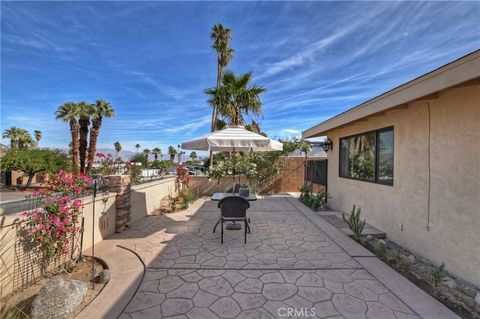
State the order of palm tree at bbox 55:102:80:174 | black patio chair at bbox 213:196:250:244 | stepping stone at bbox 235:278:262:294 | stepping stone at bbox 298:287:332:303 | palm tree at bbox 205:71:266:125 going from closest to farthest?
stepping stone at bbox 298:287:332:303 < stepping stone at bbox 235:278:262:294 < black patio chair at bbox 213:196:250:244 < palm tree at bbox 205:71:266:125 < palm tree at bbox 55:102:80:174

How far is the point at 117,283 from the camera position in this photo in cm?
303

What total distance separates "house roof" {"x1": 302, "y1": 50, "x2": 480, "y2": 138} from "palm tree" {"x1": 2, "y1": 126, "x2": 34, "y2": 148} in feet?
124

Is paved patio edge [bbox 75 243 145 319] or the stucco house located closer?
paved patio edge [bbox 75 243 145 319]

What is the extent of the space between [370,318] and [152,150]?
56323 millimetres

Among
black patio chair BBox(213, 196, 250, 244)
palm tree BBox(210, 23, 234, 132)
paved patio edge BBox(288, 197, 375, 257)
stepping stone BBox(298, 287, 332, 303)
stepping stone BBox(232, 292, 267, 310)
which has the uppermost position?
palm tree BBox(210, 23, 234, 132)

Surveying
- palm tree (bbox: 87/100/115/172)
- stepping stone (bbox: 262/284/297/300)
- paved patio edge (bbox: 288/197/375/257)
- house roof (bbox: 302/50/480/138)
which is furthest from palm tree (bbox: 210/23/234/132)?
stepping stone (bbox: 262/284/297/300)

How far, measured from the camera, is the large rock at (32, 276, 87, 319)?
2.29m

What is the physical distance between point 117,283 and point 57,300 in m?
0.73

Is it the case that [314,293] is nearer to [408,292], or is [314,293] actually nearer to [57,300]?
[408,292]

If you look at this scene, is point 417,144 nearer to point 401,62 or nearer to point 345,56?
point 401,62

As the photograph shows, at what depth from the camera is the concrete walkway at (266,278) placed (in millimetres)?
2471

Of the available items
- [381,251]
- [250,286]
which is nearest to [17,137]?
[250,286]

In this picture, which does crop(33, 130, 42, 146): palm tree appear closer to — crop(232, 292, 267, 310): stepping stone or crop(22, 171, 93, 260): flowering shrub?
crop(22, 171, 93, 260): flowering shrub

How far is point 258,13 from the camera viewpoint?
759 centimetres
